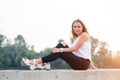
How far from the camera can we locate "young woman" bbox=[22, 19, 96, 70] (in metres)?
9.69

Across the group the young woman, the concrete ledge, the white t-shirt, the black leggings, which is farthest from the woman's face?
the concrete ledge

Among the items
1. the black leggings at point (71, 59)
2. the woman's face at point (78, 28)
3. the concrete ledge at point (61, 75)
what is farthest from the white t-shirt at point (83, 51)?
the concrete ledge at point (61, 75)

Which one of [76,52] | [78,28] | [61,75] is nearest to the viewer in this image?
[61,75]

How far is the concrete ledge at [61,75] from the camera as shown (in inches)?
345

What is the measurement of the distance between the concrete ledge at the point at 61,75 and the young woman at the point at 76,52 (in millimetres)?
819

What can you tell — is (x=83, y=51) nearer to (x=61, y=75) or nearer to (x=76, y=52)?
(x=76, y=52)

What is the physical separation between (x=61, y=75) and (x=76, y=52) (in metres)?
1.28

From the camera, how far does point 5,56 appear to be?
332ft

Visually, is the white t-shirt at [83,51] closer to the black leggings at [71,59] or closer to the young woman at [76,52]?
the young woman at [76,52]

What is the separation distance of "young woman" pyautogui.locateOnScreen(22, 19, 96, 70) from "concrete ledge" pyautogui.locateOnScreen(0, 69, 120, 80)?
819mm

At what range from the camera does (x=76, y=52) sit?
9.93 m

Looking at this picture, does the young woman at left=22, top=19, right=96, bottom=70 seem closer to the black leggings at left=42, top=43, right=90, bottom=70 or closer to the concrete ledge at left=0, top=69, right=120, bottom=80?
the black leggings at left=42, top=43, right=90, bottom=70

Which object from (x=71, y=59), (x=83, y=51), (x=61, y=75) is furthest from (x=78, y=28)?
(x=61, y=75)

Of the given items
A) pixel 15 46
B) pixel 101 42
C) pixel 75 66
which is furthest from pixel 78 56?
pixel 15 46
